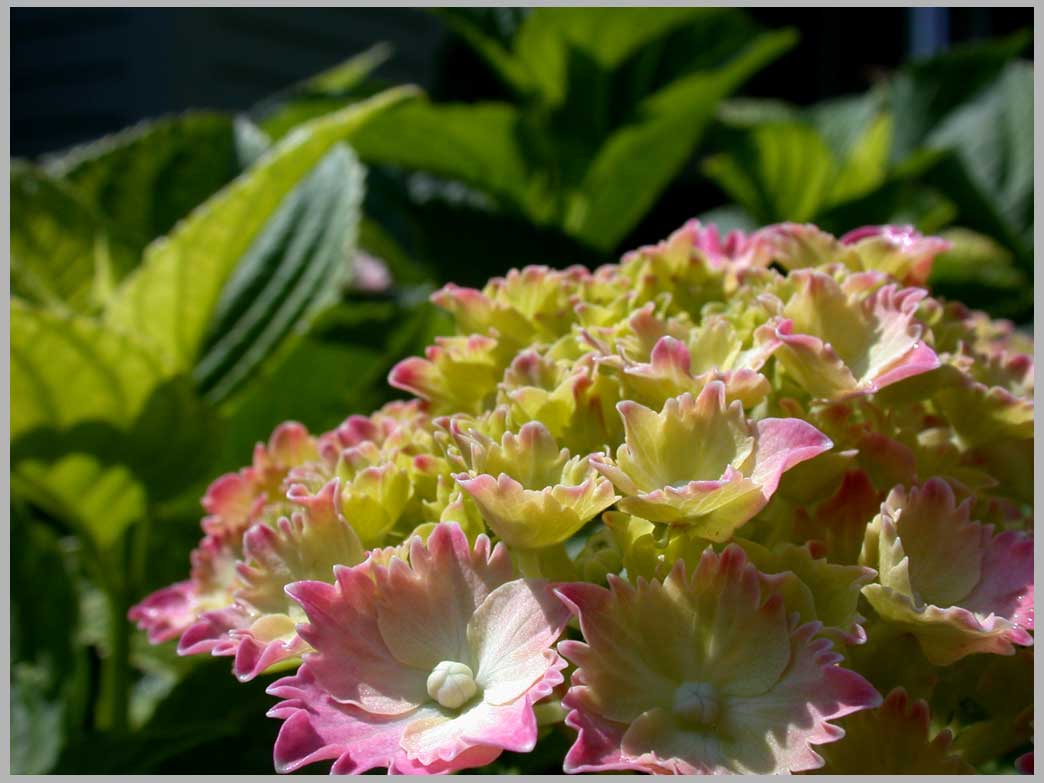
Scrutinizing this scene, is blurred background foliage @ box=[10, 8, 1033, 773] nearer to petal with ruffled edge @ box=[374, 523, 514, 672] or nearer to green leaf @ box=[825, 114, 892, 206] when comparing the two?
green leaf @ box=[825, 114, 892, 206]

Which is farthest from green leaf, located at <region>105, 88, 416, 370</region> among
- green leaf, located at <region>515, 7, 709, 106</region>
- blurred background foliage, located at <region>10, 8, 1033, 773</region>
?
green leaf, located at <region>515, 7, 709, 106</region>

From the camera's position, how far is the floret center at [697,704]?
417 mm

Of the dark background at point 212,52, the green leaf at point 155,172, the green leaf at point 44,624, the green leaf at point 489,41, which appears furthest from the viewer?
the dark background at point 212,52

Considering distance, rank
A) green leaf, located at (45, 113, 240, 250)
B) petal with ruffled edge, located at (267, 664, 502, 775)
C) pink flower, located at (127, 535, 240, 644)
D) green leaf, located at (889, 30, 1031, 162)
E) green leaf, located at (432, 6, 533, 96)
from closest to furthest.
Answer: petal with ruffled edge, located at (267, 664, 502, 775), pink flower, located at (127, 535, 240, 644), green leaf, located at (45, 113, 240, 250), green leaf, located at (432, 6, 533, 96), green leaf, located at (889, 30, 1031, 162)

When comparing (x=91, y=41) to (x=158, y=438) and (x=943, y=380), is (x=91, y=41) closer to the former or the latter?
(x=158, y=438)

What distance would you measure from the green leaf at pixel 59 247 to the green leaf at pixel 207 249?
0.08 metres

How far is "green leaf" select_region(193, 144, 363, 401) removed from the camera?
1031mm

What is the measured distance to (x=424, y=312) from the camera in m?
1.06

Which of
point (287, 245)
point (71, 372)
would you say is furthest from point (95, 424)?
point (287, 245)

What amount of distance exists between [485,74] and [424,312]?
3.60 metres

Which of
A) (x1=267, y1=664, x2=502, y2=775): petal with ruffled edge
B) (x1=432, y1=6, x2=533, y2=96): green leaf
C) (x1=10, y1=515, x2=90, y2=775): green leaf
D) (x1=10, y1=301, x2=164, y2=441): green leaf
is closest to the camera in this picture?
(x1=267, y1=664, x2=502, y2=775): petal with ruffled edge

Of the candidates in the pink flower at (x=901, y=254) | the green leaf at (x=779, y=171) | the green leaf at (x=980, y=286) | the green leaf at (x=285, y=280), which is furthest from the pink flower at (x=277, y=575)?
the green leaf at (x=779, y=171)

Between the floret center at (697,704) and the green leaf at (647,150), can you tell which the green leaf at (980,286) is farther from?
the floret center at (697,704)

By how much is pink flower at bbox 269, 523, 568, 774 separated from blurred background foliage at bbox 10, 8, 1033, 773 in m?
0.17
